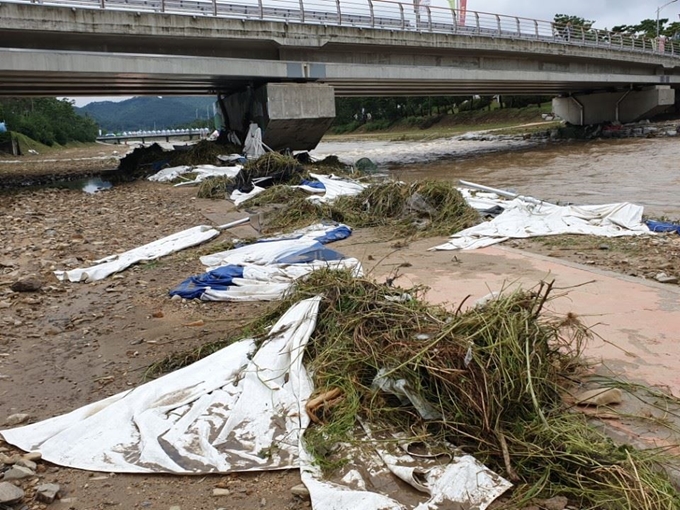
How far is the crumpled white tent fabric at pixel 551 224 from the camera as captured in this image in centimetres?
726

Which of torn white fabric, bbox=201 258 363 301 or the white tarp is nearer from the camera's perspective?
torn white fabric, bbox=201 258 363 301

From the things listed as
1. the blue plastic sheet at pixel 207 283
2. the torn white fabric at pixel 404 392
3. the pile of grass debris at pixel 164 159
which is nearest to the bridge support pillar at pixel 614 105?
the pile of grass debris at pixel 164 159

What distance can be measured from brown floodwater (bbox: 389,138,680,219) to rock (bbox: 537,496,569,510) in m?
8.41

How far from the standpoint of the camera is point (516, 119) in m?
49.6

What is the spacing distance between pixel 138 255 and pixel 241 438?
4.95 m

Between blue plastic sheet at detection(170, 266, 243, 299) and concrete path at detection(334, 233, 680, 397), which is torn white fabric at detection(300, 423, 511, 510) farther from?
blue plastic sheet at detection(170, 266, 243, 299)

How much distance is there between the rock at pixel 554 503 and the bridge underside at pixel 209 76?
17.2 metres

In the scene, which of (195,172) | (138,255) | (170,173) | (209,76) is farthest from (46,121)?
(138,255)

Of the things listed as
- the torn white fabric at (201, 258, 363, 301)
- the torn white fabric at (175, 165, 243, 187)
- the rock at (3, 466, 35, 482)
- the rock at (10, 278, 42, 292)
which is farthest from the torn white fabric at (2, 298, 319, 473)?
the torn white fabric at (175, 165, 243, 187)

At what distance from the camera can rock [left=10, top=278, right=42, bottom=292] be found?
5.75m

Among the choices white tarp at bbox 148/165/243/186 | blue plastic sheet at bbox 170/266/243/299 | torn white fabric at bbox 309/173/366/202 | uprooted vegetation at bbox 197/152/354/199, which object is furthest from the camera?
white tarp at bbox 148/165/243/186

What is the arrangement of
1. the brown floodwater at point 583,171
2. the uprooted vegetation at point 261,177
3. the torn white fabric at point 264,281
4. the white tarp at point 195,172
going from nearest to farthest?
1. the torn white fabric at point 264,281
2. the brown floodwater at point 583,171
3. the uprooted vegetation at point 261,177
4. the white tarp at point 195,172

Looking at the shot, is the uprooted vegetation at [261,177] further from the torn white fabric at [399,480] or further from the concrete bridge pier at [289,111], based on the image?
the torn white fabric at [399,480]

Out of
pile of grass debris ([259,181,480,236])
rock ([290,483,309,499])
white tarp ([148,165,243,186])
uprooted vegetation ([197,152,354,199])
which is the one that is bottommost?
rock ([290,483,309,499])
